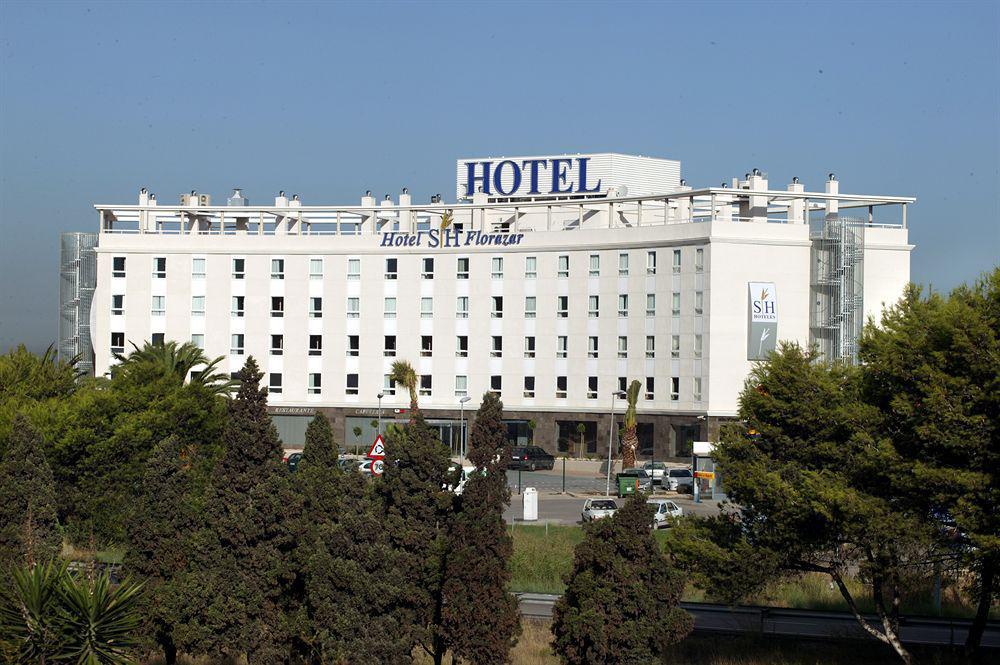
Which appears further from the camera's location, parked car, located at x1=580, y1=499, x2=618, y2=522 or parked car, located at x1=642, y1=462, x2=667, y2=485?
parked car, located at x1=642, y1=462, x2=667, y2=485

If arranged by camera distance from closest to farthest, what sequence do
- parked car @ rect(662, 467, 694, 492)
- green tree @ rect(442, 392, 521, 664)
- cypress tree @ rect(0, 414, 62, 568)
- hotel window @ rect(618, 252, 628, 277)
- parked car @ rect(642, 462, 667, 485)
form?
green tree @ rect(442, 392, 521, 664), cypress tree @ rect(0, 414, 62, 568), parked car @ rect(662, 467, 694, 492), parked car @ rect(642, 462, 667, 485), hotel window @ rect(618, 252, 628, 277)

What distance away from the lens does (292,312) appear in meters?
98.9

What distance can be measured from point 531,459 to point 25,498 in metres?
56.3

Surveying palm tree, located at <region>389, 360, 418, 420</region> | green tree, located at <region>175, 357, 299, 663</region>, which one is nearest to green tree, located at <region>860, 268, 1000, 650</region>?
green tree, located at <region>175, 357, 299, 663</region>

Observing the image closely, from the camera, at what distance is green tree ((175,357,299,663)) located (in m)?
30.5

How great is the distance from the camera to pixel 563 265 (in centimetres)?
9469

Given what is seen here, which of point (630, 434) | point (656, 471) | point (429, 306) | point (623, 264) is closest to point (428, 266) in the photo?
point (429, 306)

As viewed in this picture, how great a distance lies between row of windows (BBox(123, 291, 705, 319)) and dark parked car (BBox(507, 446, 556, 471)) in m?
10.9

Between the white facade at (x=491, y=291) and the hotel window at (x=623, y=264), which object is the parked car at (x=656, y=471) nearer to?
the white facade at (x=491, y=291)

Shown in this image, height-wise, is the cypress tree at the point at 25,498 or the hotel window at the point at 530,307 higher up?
the hotel window at the point at 530,307

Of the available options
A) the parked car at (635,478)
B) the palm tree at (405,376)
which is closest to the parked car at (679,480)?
the parked car at (635,478)

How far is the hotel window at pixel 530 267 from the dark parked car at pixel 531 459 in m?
13.1

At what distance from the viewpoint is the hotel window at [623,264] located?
92.8m

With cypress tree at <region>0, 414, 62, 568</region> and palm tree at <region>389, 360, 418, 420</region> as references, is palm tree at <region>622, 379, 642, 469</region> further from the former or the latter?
cypress tree at <region>0, 414, 62, 568</region>
